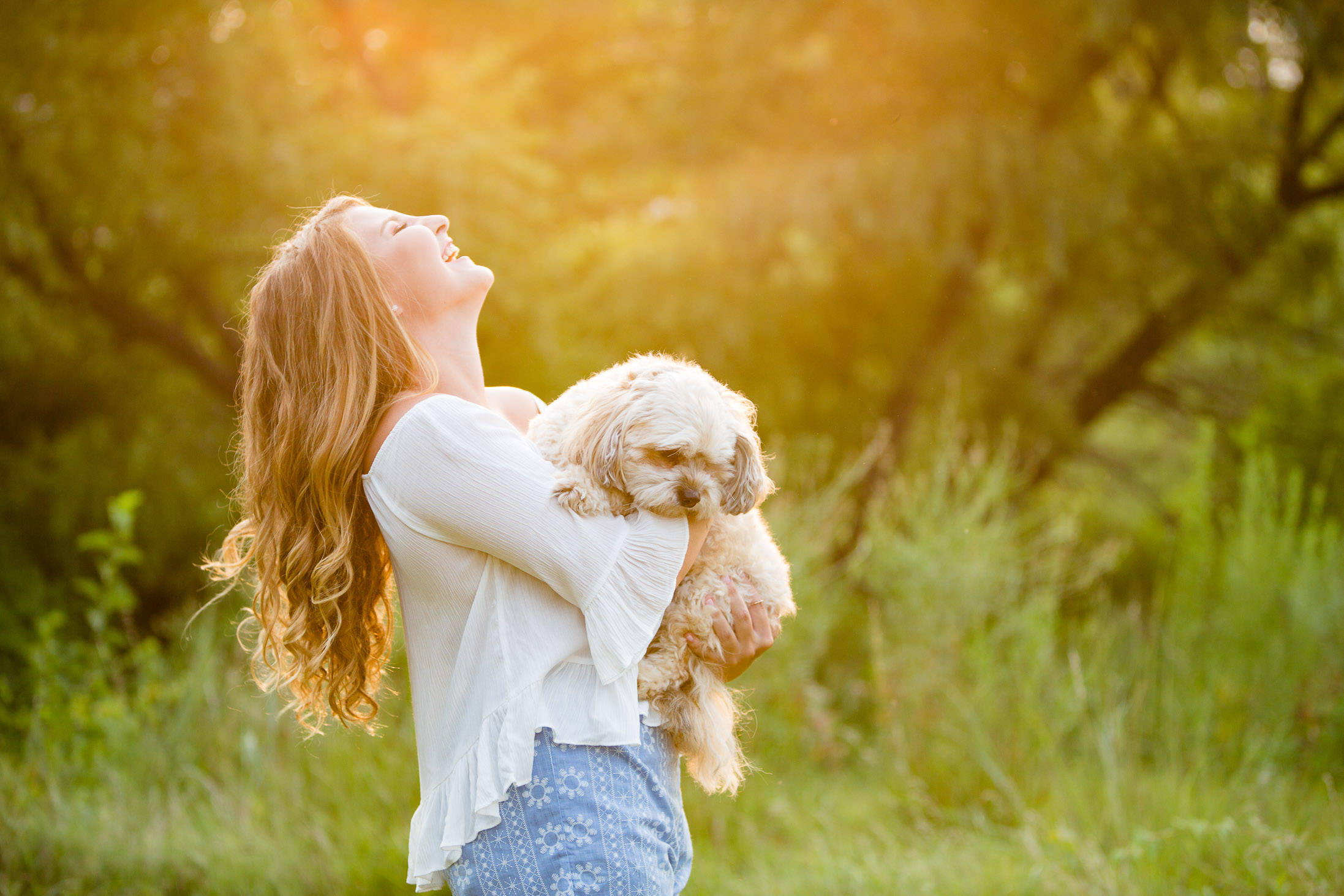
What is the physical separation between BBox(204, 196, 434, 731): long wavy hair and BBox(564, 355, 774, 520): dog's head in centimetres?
43

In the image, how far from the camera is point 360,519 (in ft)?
7.04

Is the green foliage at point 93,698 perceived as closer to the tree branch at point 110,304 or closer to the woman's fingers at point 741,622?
the woman's fingers at point 741,622

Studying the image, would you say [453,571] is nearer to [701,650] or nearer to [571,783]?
[571,783]

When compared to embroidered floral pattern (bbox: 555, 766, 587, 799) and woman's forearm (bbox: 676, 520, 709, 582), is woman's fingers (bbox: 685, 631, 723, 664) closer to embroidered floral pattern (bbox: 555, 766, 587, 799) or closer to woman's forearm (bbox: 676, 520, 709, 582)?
woman's forearm (bbox: 676, 520, 709, 582)

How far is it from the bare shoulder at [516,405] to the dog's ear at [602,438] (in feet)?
1.05

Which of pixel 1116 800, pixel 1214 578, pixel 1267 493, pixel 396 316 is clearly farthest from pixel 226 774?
pixel 1267 493

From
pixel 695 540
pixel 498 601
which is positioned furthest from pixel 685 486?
pixel 498 601

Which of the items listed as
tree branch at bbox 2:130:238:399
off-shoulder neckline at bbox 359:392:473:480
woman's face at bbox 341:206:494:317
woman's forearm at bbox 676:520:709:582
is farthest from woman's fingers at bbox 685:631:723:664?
tree branch at bbox 2:130:238:399

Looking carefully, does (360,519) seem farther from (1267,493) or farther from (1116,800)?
(1267,493)

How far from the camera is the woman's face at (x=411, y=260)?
212cm

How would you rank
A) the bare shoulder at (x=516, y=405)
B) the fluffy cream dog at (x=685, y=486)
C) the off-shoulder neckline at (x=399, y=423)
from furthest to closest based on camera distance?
the bare shoulder at (x=516, y=405)
the fluffy cream dog at (x=685, y=486)
the off-shoulder neckline at (x=399, y=423)

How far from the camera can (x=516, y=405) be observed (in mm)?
2650

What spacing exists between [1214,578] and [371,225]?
5681 mm

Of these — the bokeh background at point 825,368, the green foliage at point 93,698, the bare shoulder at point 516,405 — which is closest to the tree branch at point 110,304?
the bokeh background at point 825,368
